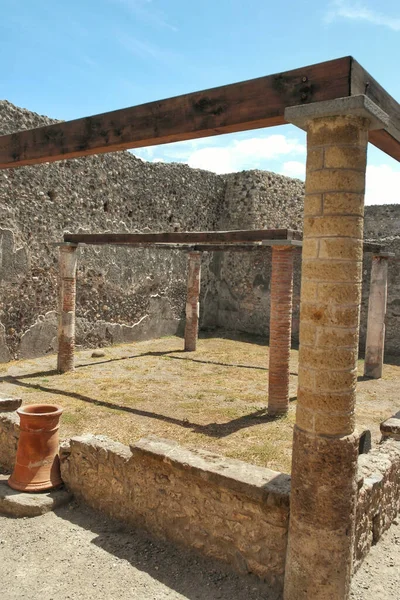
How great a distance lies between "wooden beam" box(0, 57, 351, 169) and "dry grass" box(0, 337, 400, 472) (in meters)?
3.32

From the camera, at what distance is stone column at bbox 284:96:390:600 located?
2715 millimetres

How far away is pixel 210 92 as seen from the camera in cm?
333

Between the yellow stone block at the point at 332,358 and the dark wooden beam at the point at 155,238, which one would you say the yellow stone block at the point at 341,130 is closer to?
the yellow stone block at the point at 332,358

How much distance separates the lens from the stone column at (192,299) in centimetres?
1202

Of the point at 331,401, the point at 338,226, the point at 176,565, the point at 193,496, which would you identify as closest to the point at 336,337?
the point at 331,401

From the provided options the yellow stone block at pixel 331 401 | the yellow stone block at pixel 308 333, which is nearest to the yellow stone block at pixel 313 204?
the yellow stone block at pixel 308 333

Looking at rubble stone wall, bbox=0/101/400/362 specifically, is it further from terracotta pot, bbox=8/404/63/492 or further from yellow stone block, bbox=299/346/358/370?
yellow stone block, bbox=299/346/358/370

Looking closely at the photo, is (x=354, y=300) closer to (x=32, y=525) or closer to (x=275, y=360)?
(x=32, y=525)

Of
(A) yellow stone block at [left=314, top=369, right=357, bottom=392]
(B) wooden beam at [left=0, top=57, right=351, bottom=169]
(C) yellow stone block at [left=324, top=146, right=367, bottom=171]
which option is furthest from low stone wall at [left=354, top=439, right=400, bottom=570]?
(B) wooden beam at [left=0, top=57, right=351, bottom=169]

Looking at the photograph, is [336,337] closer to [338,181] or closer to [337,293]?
[337,293]

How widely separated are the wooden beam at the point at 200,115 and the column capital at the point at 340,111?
0.37ft

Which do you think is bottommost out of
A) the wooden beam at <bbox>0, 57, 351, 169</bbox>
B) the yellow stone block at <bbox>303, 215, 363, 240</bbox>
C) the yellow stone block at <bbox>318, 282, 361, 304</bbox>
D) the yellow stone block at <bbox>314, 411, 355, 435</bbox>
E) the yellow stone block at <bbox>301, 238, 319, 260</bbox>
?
the yellow stone block at <bbox>314, 411, 355, 435</bbox>

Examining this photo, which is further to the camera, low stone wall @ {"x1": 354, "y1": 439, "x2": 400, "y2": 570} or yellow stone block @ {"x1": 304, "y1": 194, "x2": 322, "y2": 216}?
low stone wall @ {"x1": 354, "y1": 439, "x2": 400, "y2": 570}

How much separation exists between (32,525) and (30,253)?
729 centimetres
